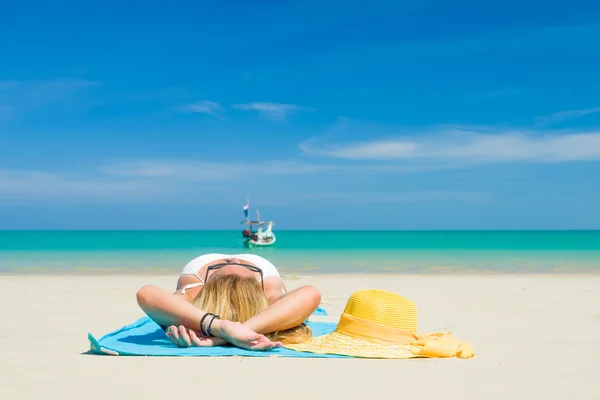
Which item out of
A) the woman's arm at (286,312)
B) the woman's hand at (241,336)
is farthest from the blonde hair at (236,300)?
the woman's hand at (241,336)

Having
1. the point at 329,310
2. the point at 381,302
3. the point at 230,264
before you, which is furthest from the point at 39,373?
the point at 329,310

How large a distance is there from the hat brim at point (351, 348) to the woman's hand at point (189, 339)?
602 millimetres

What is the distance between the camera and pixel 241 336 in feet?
15.8

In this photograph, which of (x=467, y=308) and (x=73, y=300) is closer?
(x=467, y=308)

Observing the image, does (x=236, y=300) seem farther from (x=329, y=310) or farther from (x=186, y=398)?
(x=329, y=310)

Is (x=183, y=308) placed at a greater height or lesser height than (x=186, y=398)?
greater

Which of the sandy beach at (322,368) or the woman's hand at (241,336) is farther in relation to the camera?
the woman's hand at (241,336)

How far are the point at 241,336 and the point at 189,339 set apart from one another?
0.49 meters

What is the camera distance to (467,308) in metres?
8.82

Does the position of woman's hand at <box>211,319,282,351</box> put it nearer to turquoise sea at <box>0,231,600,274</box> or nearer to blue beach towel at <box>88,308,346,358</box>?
blue beach towel at <box>88,308,346,358</box>

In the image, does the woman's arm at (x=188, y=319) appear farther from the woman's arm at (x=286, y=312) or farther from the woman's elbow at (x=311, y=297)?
the woman's elbow at (x=311, y=297)

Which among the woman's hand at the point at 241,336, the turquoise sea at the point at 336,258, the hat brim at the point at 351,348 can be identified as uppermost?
the woman's hand at the point at 241,336

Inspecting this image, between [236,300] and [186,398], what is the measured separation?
4.90 feet

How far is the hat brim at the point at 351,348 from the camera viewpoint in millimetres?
4887
